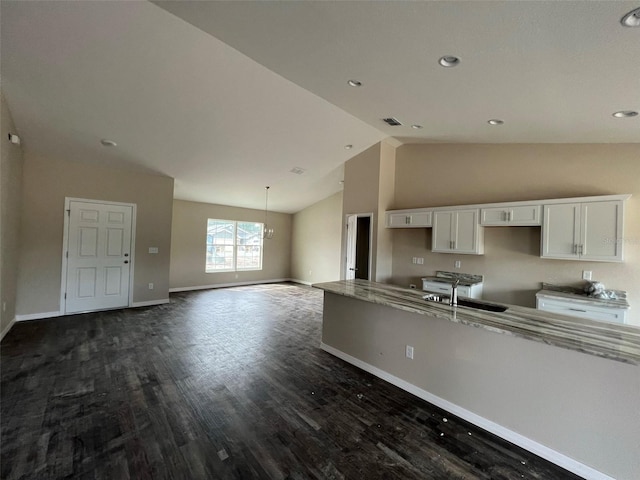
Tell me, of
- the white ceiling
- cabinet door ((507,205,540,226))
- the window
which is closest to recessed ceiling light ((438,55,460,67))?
the white ceiling

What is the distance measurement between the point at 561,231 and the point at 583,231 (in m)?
0.20

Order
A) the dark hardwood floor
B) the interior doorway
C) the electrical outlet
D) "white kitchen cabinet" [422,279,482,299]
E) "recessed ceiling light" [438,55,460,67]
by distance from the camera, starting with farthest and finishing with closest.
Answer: the interior doorway, "white kitchen cabinet" [422,279,482,299], the electrical outlet, "recessed ceiling light" [438,55,460,67], the dark hardwood floor

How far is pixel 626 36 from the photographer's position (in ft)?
5.23

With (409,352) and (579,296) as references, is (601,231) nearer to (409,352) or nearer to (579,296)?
(579,296)

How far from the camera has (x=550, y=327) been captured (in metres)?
1.94

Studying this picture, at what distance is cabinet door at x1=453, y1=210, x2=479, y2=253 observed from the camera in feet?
13.6

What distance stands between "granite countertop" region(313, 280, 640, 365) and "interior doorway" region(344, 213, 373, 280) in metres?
2.69

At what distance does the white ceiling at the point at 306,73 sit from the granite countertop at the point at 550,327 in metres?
1.79

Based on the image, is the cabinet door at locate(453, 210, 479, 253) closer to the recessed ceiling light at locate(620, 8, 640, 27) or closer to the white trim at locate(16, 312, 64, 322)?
the recessed ceiling light at locate(620, 8, 640, 27)

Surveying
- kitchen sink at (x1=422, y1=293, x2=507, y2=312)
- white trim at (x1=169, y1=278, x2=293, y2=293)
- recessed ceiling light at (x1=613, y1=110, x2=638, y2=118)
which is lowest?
white trim at (x1=169, y1=278, x2=293, y2=293)

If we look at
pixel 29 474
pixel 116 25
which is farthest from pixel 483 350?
pixel 116 25

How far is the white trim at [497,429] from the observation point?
1780 mm

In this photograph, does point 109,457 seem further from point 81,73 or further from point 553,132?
point 553,132

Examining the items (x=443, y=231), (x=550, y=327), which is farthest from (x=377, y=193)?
(x=550, y=327)
